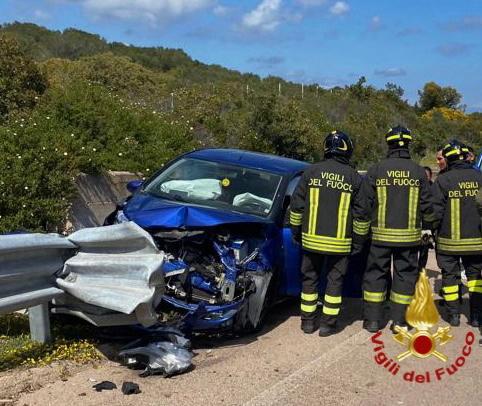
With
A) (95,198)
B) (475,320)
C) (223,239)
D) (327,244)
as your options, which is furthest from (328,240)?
(95,198)

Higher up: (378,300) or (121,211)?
(121,211)

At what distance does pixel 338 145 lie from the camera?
5918 millimetres

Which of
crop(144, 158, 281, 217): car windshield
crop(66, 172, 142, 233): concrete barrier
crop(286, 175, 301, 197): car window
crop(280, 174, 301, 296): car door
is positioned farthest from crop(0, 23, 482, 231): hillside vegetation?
crop(280, 174, 301, 296): car door

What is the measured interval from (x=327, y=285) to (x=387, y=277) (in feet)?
2.12

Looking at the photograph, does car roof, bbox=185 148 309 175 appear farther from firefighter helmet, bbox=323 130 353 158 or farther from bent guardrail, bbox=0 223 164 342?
bent guardrail, bbox=0 223 164 342

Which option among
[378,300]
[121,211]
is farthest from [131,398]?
[378,300]

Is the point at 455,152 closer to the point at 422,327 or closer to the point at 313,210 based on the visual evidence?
the point at 313,210

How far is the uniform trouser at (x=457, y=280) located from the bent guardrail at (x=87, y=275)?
123 inches

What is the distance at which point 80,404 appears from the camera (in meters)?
4.07

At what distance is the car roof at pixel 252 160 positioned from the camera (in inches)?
267

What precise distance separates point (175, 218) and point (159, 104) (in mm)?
13152

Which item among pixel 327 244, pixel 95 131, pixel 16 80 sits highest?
pixel 16 80

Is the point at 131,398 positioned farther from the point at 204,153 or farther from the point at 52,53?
the point at 52,53

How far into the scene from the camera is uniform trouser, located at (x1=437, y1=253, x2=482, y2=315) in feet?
20.7
